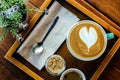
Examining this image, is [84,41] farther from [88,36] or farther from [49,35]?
[49,35]

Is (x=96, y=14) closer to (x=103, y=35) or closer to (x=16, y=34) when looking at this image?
(x=103, y=35)

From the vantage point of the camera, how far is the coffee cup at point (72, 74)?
127 centimetres

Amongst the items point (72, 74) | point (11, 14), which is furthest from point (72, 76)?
point (11, 14)

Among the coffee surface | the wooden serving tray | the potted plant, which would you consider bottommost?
the coffee surface

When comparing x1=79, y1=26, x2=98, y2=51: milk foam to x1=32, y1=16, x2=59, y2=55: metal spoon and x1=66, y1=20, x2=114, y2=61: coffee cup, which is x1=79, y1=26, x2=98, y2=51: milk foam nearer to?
x1=66, y1=20, x2=114, y2=61: coffee cup

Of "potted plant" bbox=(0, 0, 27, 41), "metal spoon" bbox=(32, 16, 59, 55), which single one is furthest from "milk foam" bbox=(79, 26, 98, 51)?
"potted plant" bbox=(0, 0, 27, 41)

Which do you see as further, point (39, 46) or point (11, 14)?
point (39, 46)

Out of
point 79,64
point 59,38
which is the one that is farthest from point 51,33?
point 79,64

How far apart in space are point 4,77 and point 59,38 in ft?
0.81

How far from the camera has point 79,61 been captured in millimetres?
1286

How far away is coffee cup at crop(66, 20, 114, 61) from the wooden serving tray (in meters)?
0.02

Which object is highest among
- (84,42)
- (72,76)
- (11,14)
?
(11,14)

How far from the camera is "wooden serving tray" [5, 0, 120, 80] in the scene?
1254 mm

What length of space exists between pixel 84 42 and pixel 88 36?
0.08 ft
